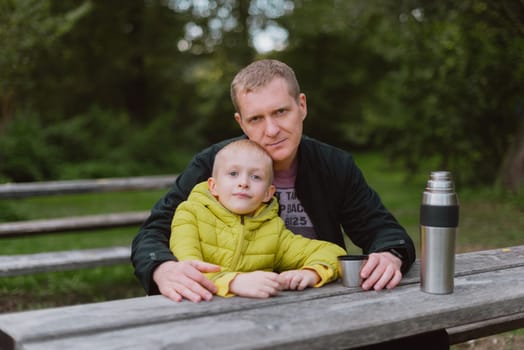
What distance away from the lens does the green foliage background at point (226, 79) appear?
9.12 meters

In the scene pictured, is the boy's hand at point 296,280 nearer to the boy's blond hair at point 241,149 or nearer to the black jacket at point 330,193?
the boy's blond hair at point 241,149

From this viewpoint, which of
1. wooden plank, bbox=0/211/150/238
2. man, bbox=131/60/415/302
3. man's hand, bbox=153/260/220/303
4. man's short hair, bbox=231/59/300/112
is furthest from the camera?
wooden plank, bbox=0/211/150/238

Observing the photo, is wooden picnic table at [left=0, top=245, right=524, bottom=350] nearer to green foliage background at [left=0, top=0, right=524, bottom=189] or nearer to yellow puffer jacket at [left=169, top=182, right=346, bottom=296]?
yellow puffer jacket at [left=169, top=182, right=346, bottom=296]

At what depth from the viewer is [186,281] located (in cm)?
189

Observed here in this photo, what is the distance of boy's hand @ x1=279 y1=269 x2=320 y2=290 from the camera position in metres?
1.96

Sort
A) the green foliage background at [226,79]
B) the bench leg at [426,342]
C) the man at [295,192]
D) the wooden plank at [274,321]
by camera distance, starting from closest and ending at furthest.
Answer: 1. the wooden plank at [274,321]
2. the man at [295,192]
3. the bench leg at [426,342]
4. the green foliage background at [226,79]

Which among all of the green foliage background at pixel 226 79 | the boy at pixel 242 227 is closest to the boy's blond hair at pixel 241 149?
the boy at pixel 242 227

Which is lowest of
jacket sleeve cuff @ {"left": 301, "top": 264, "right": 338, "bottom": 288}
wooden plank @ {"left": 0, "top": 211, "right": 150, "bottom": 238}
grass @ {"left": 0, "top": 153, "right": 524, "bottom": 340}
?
grass @ {"left": 0, "top": 153, "right": 524, "bottom": 340}

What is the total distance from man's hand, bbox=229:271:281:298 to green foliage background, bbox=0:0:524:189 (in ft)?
17.4

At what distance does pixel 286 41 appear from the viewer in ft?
75.3

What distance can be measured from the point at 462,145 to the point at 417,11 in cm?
249

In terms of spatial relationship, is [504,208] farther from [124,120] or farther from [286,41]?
[286,41]

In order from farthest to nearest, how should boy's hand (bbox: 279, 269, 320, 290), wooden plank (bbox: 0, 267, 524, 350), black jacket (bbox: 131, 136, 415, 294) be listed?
black jacket (bbox: 131, 136, 415, 294) → boy's hand (bbox: 279, 269, 320, 290) → wooden plank (bbox: 0, 267, 524, 350)

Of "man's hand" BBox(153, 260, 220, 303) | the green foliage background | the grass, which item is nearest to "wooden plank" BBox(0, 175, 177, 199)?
the grass
